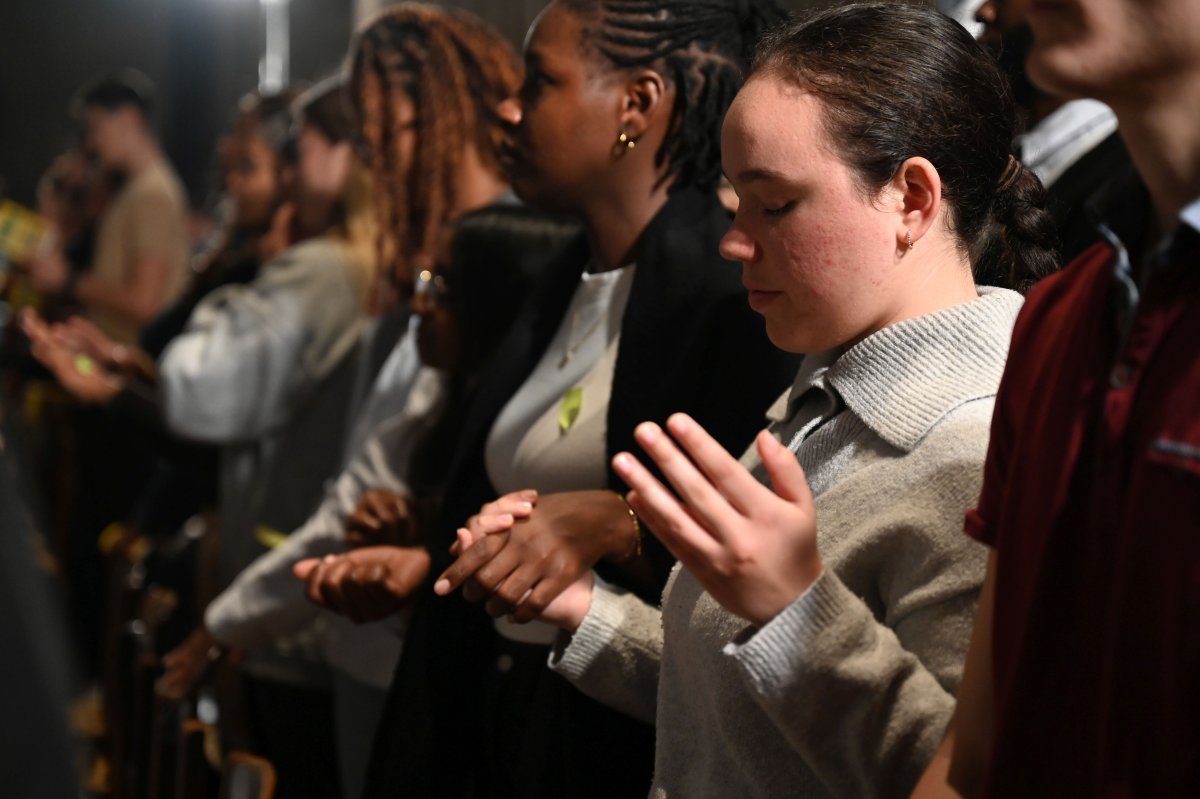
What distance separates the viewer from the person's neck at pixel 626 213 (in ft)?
5.93

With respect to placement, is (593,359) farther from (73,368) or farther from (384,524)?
(73,368)

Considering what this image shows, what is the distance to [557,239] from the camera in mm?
2166

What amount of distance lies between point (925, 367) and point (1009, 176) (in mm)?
247

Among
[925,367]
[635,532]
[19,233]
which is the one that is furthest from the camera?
[19,233]

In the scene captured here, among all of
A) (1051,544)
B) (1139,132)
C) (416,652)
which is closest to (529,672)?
(416,652)

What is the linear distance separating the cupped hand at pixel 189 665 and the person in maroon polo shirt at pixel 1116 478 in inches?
72.3

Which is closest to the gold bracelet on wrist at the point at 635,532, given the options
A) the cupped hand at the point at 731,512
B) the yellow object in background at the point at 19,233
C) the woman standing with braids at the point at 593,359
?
the woman standing with braids at the point at 593,359

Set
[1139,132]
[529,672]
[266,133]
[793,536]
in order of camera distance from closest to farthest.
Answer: [1139,132]
[793,536]
[529,672]
[266,133]

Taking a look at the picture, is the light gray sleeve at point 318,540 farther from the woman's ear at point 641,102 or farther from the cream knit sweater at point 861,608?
the cream knit sweater at point 861,608

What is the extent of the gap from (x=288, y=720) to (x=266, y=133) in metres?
1.90

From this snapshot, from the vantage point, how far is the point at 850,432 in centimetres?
126

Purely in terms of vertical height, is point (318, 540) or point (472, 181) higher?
point (472, 181)

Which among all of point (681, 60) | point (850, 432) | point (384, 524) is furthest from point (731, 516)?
point (384, 524)

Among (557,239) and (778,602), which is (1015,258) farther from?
(557,239)
